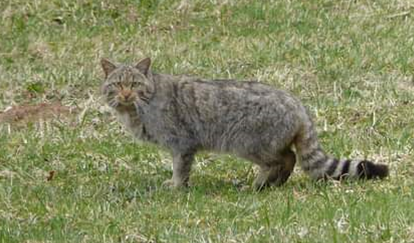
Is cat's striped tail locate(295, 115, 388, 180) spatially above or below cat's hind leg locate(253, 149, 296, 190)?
above

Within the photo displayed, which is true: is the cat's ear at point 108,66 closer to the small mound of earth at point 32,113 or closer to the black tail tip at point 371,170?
the black tail tip at point 371,170

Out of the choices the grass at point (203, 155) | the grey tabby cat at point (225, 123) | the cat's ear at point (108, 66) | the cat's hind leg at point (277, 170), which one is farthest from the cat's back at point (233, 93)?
the grass at point (203, 155)

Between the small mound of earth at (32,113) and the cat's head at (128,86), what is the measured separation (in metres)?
2.47

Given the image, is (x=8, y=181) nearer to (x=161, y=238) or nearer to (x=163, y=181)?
(x=163, y=181)

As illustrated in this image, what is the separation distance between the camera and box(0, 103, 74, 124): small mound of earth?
11234mm

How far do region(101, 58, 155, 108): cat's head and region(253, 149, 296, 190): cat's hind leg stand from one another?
1.06m

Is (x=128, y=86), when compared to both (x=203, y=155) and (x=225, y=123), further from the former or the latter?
(x=203, y=155)

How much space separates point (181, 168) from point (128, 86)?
750 mm

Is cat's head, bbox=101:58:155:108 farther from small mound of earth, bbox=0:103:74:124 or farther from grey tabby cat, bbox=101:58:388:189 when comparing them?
small mound of earth, bbox=0:103:74:124

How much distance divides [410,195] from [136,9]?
7008 mm

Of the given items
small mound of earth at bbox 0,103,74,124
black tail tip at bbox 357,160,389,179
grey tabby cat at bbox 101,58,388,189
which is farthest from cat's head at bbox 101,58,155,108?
small mound of earth at bbox 0,103,74,124

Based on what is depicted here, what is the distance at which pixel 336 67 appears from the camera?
1215 centimetres

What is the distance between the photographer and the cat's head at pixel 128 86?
877 centimetres

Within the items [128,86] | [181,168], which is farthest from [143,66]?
[181,168]
